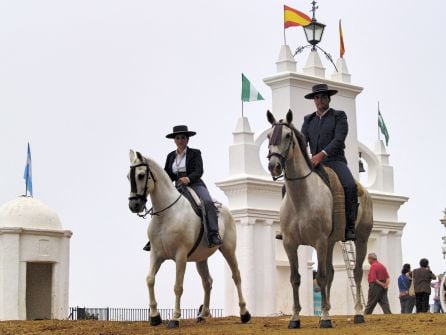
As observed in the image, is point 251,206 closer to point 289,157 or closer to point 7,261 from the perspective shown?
point 7,261

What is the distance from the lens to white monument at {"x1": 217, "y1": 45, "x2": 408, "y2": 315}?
103ft

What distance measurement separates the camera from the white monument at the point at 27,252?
28609 millimetres

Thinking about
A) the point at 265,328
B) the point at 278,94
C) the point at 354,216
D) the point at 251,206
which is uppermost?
the point at 278,94

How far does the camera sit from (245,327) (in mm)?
15273

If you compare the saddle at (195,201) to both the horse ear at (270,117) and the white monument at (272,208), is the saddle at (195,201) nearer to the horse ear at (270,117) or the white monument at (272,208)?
the horse ear at (270,117)

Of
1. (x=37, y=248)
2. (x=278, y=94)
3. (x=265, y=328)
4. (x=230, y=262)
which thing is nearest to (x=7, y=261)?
(x=37, y=248)

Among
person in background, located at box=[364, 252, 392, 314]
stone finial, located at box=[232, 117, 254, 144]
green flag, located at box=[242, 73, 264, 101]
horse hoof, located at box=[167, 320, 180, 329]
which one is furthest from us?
green flag, located at box=[242, 73, 264, 101]

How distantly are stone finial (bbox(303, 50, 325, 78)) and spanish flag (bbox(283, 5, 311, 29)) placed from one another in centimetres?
101

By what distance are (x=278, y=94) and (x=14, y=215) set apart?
8697 millimetres

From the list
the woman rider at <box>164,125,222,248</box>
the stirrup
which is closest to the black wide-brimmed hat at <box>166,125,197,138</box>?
the woman rider at <box>164,125,222,248</box>

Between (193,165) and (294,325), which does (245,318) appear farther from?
(193,165)

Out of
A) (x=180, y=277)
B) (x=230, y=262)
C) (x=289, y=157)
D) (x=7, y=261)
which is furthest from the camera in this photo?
(x=7, y=261)

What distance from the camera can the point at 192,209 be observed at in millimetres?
16500

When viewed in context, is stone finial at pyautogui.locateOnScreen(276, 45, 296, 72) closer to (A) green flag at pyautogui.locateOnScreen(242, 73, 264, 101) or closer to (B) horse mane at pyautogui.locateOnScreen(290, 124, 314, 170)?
(A) green flag at pyautogui.locateOnScreen(242, 73, 264, 101)
